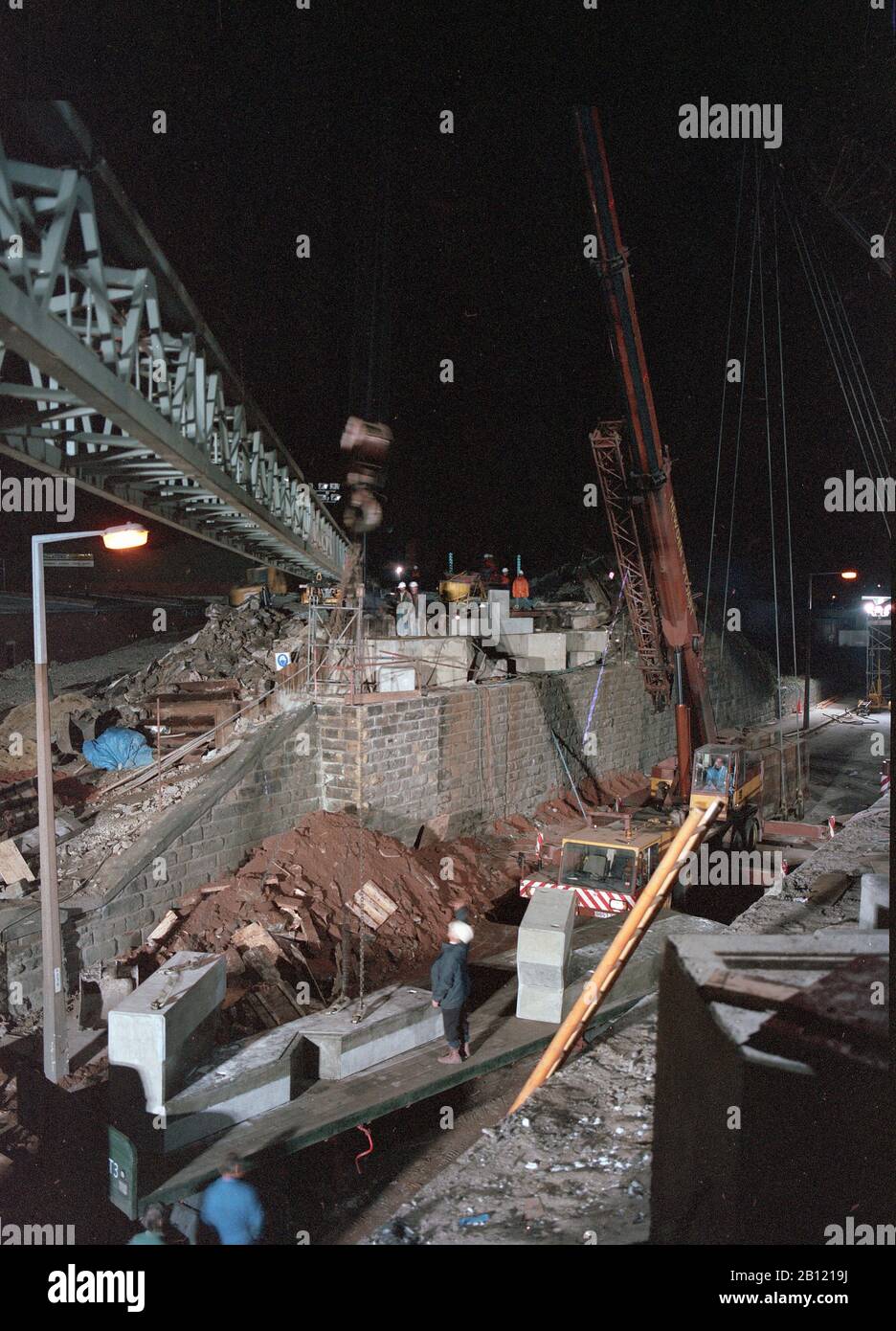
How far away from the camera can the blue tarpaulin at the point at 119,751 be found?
16.9 meters

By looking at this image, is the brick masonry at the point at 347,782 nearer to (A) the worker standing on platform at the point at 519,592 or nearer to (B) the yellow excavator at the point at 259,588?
(A) the worker standing on platform at the point at 519,592

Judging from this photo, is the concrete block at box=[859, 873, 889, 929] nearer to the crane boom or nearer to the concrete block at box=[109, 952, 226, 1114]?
the concrete block at box=[109, 952, 226, 1114]

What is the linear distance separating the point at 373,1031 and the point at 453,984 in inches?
38.9

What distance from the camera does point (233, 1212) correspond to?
5.43 m

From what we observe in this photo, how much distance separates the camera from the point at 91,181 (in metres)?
7.16

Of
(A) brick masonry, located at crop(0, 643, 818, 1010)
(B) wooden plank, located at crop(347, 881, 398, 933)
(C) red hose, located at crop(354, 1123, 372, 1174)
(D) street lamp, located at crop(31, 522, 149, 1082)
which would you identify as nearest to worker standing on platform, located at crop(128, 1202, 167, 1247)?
(C) red hose, located at crop(354, 1123, 372, 1174)

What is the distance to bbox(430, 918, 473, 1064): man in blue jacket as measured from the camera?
7.73m

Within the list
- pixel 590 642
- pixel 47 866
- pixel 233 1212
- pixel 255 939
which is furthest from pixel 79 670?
pixel 233 1212

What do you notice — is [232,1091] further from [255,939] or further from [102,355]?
[102,355]

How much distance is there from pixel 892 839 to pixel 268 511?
49.0 ft

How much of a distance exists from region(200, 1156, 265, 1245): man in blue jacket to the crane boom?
14071mm

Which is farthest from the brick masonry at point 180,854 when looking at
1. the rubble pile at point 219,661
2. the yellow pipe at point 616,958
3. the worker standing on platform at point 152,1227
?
the yellow pipe at point 616,958
